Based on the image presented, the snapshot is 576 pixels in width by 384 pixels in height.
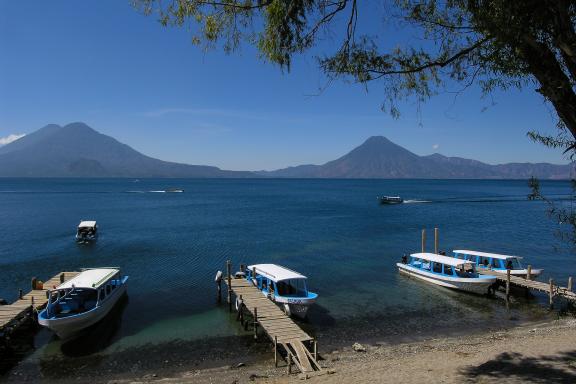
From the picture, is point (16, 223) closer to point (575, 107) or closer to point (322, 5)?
point (322, 5)

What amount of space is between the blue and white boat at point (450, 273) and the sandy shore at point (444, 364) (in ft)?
25.6

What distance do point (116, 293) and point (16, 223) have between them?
52039 millimetres

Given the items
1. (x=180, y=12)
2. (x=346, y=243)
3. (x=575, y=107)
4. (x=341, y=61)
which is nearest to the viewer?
(x=575, y=107)

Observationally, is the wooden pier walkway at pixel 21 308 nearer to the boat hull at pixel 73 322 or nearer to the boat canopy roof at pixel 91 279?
the boat hull at pixel 73 322

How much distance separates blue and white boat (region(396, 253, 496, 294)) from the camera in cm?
2988

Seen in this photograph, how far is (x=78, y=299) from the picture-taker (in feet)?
75.4

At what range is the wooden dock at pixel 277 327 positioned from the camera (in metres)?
17.7

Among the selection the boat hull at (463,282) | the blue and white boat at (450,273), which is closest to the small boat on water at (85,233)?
the blue and white boat at (450,273)

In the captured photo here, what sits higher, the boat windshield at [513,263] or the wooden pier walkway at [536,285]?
the boat windshield at [513,263]

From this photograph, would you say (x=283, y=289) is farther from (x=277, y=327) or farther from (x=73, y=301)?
(x=73, y=301)

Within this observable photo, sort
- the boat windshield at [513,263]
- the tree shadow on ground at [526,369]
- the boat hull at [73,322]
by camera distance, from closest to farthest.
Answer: the tree shadow on ground at [526,369] → the boat hull at [73,322] → the boat windshield at [513,263]

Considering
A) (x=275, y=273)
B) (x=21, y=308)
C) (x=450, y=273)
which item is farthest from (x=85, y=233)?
(x=450, y=273)

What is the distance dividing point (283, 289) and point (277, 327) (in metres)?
5.28

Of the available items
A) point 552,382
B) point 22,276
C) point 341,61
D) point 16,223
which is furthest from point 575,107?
point 16,223
